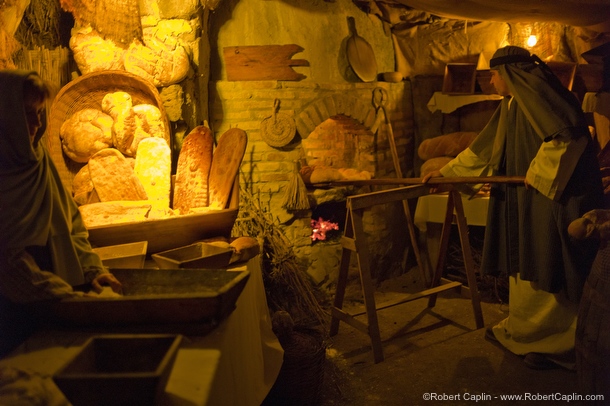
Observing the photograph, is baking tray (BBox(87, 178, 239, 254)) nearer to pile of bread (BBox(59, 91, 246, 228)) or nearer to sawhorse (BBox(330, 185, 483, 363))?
pile of bread (BBox(59, 91, 246, 228))

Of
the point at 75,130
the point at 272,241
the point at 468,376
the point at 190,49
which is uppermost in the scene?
the point at 190,49

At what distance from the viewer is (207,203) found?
3457 mm

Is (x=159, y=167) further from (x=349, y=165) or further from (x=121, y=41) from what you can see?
(x=349, y=165)

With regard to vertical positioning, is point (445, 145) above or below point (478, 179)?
above

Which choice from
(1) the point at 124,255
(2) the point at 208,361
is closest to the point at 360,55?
(1) the point at 124,255

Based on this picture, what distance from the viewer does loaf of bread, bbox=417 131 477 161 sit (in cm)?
527

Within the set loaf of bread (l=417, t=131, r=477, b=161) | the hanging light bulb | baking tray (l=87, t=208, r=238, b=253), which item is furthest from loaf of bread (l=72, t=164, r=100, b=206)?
the hanging light bulb

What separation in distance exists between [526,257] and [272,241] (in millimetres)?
2007

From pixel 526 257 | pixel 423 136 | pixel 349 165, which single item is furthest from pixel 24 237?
pixel 423 136

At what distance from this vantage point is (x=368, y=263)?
12.1 feet

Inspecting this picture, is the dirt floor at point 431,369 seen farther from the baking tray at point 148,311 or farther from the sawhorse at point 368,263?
the baking tray at point 148,311

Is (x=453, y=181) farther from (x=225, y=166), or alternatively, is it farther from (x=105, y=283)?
(x=105, y=283)

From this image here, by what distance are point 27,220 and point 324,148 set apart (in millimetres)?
4107

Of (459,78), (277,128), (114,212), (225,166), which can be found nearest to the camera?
(114,212)
